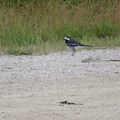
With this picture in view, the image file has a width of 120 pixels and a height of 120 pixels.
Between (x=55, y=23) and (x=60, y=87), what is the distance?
7.02m

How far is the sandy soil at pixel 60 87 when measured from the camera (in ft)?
21.9

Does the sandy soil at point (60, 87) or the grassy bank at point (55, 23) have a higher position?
the sandy soil at point (60, 87)

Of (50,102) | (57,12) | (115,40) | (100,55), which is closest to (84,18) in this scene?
(57,12)

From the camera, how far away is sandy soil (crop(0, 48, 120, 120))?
6688 mm

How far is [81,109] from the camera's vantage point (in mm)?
6855

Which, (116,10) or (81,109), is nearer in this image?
(81,109)

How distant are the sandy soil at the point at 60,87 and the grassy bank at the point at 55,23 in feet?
6.55

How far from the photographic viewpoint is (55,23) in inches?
592

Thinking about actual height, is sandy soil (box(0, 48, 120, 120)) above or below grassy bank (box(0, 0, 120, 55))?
above

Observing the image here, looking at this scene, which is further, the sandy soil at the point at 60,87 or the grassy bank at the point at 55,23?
the grassy bank at the point at 55,23

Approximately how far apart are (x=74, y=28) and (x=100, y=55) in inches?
134

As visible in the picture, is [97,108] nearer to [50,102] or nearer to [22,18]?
[50,102]

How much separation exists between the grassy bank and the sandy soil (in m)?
2.00

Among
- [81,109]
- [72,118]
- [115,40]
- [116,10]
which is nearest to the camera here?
[72,118]
